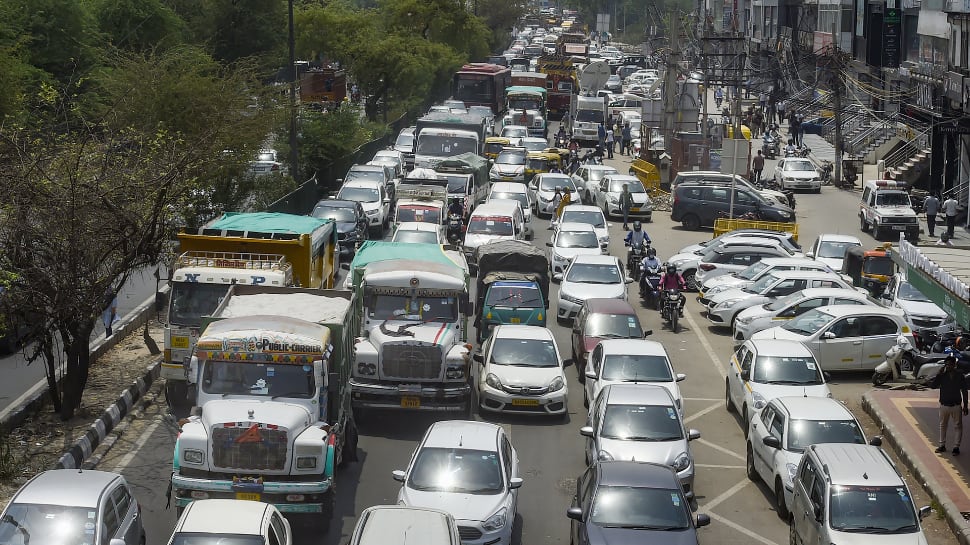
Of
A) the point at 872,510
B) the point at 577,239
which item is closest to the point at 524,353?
the point at 872,510

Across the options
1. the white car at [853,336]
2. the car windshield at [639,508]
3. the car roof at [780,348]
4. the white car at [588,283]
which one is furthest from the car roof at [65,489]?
the white car at [588,283]

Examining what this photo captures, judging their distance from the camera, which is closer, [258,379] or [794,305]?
[258,379]

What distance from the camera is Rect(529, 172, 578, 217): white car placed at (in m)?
46.0

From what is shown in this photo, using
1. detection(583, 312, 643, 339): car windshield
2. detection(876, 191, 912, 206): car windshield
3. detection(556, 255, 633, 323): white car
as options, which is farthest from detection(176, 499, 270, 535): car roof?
detection(876, 191, 912, 206): car windshield

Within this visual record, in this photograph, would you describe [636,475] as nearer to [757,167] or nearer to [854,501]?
[854,501]

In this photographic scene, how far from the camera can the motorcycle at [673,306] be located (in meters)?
29.6

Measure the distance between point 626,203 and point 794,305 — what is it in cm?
1694

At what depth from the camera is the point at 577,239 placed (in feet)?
115

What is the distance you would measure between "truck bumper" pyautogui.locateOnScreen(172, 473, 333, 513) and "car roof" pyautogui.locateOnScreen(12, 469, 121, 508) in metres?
1.33

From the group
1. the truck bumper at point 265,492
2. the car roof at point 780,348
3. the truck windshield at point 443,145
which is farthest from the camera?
the truck windshield at point 443,145

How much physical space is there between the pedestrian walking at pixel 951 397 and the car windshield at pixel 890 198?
24499mm

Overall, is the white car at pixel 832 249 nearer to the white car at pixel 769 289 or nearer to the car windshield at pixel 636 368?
the white car at pixel 769 289

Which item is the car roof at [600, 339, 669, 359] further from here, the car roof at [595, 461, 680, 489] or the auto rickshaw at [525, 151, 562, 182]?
the auto rickshaw at [525, 151, 562, 182]

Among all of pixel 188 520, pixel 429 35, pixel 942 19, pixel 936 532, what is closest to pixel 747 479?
pixel 936 532
